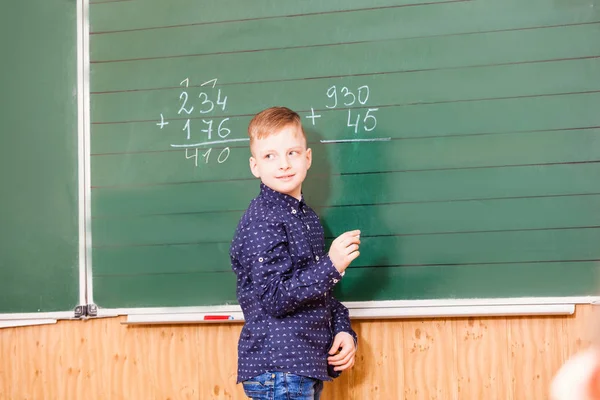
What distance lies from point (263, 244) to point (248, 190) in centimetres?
55

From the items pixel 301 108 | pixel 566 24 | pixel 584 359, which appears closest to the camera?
pixel 584 359

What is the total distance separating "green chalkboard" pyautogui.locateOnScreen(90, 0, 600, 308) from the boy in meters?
0.35

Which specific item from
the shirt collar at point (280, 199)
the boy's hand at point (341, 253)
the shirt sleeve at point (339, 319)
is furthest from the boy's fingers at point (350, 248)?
the shirt sleeve at point (339, 319)

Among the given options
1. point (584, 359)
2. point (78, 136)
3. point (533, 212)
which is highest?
point (78, 136)

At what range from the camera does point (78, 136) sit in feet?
8.51

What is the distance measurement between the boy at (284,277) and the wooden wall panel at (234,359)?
1.11 feet

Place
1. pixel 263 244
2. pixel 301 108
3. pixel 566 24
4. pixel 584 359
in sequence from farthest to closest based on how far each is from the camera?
pixel 301 108, pixel 566 24, pixel 263 244, pixel 584 359

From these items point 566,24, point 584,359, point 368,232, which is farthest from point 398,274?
point 584,359

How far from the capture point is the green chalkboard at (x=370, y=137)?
90.6 inches

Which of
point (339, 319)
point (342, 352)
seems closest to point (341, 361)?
point (342, 352)

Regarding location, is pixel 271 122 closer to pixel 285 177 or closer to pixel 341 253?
pixel 285 177

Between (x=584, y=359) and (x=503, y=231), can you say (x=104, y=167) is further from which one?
(x=584, y=359)

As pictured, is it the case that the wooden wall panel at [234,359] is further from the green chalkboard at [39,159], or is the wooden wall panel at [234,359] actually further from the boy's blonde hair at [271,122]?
the boy's blonde hair at [271,122]

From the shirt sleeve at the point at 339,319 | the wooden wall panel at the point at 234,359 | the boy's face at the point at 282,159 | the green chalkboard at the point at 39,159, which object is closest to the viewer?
the boy's face at the point at 282,159
